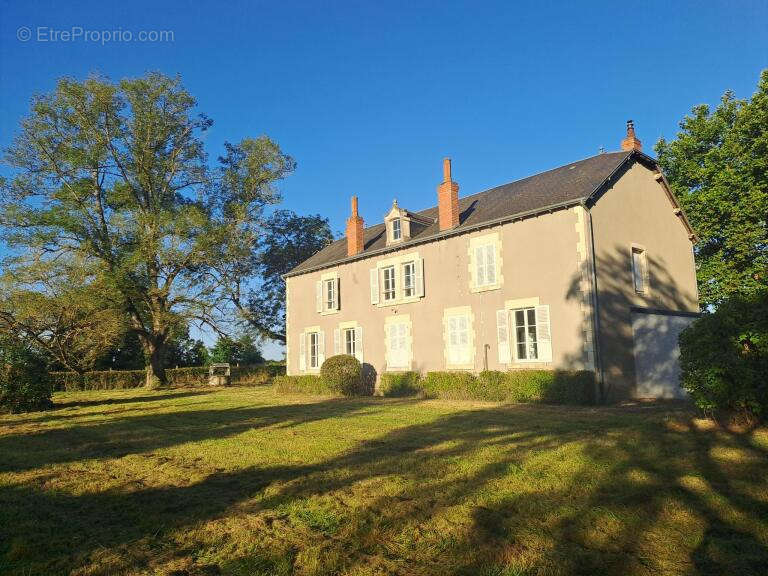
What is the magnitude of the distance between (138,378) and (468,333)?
22.4 meters

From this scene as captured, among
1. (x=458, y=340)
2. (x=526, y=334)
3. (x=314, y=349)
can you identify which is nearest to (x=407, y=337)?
(x=458, y=340)

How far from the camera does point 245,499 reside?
5066 millimetres

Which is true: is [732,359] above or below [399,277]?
below

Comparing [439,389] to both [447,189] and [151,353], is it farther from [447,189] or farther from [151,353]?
[151,353]

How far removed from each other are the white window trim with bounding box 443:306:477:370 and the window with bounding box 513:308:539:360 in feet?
5.27

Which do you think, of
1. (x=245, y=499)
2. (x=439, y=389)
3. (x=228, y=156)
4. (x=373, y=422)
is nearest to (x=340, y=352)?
(x=439, y=389)

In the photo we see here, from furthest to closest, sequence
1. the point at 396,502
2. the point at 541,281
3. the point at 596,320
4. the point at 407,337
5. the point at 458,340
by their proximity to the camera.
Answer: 1. the point at 407,337
2. the point at 458,340
3. the point at 541,281
4. the point at 596,320
5. the point at 396,502

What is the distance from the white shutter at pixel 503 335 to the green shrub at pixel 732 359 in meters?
7.68

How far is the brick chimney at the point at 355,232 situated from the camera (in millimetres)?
22406

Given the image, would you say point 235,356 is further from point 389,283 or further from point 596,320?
point 596,320

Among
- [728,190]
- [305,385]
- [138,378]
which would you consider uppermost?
[728,190]

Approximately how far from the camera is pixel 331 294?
23344 millimetres

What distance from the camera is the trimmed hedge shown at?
1190 inches

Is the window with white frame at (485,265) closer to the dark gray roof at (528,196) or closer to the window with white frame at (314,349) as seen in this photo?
the dark gray roof at (528,196)
